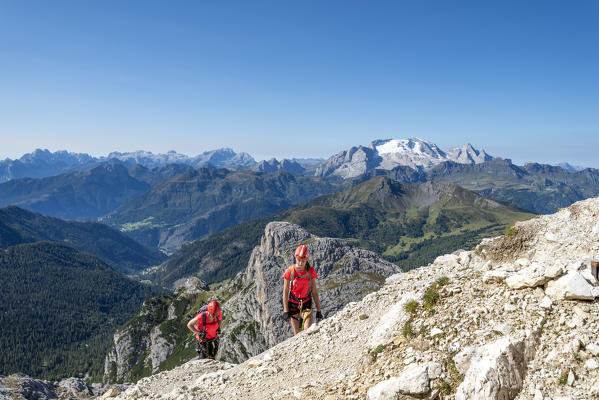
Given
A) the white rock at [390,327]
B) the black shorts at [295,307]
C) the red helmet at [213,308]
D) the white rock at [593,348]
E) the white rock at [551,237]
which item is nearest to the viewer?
the white rock at [593,348]

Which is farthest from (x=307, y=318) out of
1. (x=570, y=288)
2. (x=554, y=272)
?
(x=570, y=288)

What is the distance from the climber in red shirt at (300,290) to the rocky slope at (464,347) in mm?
1780

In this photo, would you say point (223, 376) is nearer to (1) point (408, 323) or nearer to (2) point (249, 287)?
(1) point (408, 323)

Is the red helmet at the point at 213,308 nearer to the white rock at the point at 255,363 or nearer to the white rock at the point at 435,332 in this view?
the white rock at the point at 255,363

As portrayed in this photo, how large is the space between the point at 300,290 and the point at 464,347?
990 cm

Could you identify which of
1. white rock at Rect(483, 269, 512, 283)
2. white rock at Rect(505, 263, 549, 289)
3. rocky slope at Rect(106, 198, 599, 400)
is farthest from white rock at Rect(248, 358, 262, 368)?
white rock at Rect(505, 263, 549, 289)

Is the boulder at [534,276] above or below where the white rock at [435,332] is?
above

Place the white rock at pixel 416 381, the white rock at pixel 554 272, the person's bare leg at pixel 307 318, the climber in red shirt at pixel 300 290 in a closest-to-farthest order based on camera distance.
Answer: the white rock at pixel 416 381 → the white rock at pixel 554 272 → the climber in red shirt at pixel 300 290 → the person's bare leg at pixel 307 318

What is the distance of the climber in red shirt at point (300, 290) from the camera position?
1772 cm

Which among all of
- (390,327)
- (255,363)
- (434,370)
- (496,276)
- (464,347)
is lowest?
(255,363)

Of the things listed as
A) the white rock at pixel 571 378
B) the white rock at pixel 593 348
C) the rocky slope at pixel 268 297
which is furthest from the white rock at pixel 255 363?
the rocky slope at pixel 268 297

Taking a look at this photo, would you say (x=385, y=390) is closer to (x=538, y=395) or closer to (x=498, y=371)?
(x=498, y=371)

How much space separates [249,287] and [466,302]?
185782 mm

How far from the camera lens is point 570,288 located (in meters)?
9.72
